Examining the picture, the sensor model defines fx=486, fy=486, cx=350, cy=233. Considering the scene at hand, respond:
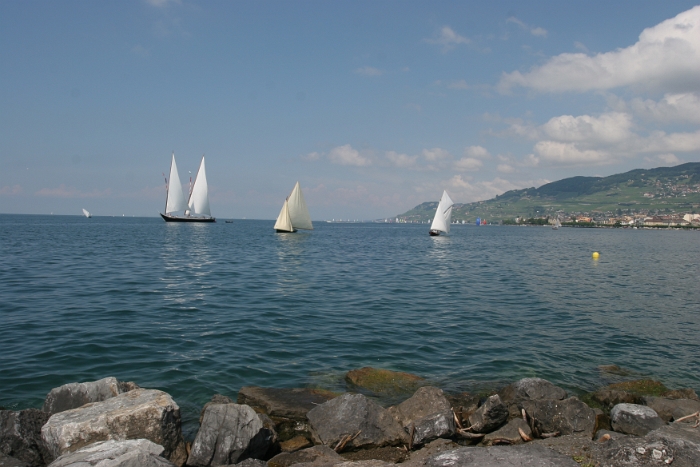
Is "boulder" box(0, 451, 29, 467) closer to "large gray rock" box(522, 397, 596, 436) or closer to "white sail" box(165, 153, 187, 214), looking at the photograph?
"large gray rock" box(522, 397, 596, 436)

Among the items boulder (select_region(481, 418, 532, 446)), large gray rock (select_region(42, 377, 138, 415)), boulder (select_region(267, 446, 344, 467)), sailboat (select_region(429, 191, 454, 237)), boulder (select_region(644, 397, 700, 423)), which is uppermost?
sailboat (select_region(429, 191, 454, 237))

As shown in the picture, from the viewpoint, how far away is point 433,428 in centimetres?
872

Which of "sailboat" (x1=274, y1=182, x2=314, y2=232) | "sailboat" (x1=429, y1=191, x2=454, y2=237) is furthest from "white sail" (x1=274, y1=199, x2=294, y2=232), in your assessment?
"sailboat" (x1=429, y1=191, x2=454, y2=237)

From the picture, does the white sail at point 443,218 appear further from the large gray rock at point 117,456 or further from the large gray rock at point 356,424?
the large gray rock at point 117,456

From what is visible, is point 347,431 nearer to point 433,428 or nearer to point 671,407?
point 433,428

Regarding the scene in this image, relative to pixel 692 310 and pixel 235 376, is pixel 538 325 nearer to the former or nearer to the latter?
pixel 692 310

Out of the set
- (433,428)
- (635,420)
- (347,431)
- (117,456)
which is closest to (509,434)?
(433,428)

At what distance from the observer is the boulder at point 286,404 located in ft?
31.5

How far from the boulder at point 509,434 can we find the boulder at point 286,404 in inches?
133

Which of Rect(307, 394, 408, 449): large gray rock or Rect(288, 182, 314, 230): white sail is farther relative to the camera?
Rect(288, 182, 314, 230): white sail

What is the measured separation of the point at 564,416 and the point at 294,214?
82.0m

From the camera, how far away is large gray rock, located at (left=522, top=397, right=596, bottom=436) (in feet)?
30.0

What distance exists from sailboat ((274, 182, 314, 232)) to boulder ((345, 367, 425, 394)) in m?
73.7

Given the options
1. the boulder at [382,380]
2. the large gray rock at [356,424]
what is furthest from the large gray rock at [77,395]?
the boulder at [382,380]
